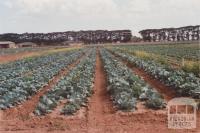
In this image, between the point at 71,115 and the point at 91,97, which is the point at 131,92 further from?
the point at 71,115

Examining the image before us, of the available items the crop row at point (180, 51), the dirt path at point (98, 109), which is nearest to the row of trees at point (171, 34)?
the crop row at point (180, 51)

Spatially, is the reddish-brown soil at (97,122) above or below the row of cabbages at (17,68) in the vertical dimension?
above

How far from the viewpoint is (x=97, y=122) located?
10.7 metres

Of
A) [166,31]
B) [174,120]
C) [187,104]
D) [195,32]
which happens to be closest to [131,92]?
[187,104]

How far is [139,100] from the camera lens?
43.1 ft

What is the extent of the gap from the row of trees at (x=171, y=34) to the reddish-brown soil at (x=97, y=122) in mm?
118850

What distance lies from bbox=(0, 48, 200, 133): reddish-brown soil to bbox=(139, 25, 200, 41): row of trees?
11885 centimetres

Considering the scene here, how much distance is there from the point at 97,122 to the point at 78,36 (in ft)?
502

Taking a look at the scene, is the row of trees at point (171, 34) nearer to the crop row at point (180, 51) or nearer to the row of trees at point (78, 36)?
the row of trees at point (78, 36)

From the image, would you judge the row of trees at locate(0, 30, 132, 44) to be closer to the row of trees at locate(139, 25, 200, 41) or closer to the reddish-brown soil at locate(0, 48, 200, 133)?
the row of trees at locate(139, 25, 200, 41)

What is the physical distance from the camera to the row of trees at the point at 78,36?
500 ft

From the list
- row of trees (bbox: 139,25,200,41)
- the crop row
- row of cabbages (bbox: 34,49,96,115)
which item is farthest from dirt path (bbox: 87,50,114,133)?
row of trees (bbox: 139,25,200,41)

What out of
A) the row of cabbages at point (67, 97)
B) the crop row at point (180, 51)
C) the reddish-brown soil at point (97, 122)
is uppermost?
the row of cabbages at point (67, 97)

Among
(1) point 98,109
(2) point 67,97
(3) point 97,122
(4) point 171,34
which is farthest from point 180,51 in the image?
(4) point 171,34
